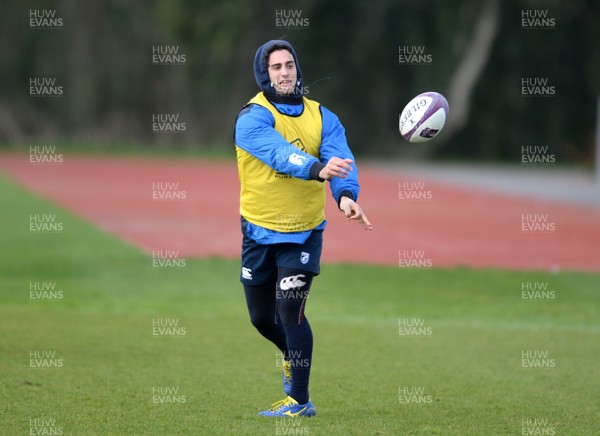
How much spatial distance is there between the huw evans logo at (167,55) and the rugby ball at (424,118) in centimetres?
4427

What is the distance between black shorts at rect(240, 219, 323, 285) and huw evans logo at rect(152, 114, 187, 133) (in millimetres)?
43019

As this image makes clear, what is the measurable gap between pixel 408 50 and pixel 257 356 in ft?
102

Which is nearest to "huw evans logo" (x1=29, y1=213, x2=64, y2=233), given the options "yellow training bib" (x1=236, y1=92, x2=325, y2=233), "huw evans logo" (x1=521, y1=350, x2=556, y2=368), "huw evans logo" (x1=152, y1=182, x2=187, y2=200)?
"huw evans logo" (x1=152, y1=182, x2=187, y2=200)

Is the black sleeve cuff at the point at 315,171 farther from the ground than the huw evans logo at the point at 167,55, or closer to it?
farther from the ground

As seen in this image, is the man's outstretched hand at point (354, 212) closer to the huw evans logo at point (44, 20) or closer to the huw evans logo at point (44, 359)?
the huw evans logo at point (44, 359)

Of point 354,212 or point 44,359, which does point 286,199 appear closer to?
point 354,212

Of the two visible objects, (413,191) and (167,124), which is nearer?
(413,191)

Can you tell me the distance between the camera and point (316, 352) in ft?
31.5

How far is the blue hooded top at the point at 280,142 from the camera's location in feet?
21.2

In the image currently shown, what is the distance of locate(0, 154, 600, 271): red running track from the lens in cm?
1698

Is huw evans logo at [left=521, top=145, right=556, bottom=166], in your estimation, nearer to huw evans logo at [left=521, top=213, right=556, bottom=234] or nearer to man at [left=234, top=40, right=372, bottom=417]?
huw evans logo at [left=521, top=213, right=556, bottom=234]

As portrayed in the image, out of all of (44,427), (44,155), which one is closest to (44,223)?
(44,427)

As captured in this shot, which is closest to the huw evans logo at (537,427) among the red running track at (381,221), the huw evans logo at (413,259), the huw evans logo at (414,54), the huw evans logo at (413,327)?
the huw evans logo at (413,327)

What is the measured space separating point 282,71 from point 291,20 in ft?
117
